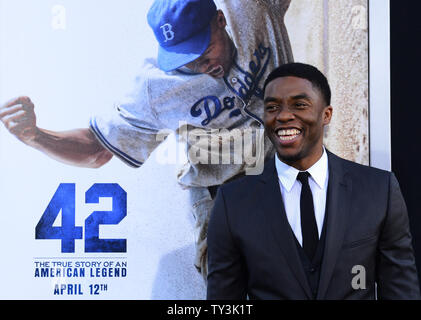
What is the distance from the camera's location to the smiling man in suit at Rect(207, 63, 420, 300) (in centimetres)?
170

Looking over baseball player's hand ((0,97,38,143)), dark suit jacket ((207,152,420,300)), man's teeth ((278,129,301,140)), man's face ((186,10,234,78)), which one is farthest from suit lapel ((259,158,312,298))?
baseball player's hand ((0,97,38,143))

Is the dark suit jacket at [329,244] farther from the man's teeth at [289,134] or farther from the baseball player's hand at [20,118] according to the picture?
the baseball player's hand at [20,118]

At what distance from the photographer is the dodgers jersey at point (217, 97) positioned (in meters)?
2.63

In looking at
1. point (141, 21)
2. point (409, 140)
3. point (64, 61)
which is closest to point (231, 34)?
point (141, 21)

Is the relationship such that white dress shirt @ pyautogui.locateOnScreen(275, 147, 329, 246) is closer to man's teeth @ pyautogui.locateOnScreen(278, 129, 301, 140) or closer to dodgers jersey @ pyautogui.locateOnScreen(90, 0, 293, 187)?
man's teeth @ pyautogui.locateOnScreen(278, 129, 301, 140)

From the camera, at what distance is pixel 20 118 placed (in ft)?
8.75

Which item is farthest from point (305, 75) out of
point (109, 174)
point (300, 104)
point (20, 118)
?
point (20, 118)

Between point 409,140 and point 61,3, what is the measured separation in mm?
1826

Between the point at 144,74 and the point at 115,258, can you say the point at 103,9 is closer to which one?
the point at 144,74

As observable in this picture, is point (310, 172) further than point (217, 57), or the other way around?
point (217, 57)

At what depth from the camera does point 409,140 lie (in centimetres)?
268

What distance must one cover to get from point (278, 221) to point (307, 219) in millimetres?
100

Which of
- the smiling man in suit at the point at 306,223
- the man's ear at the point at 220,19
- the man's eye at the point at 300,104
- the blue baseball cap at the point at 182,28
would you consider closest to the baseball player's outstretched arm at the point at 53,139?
the blue baseball cap at the point at 182,28

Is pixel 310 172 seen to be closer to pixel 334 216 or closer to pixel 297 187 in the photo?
pixel 297 187
